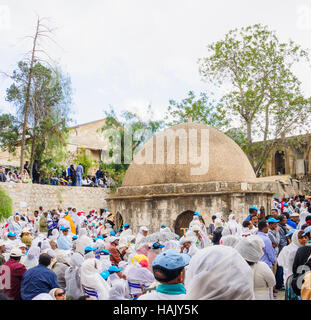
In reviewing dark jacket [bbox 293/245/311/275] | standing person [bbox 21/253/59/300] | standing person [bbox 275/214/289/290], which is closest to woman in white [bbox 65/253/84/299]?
standing person [bbox 21/253/59/300]

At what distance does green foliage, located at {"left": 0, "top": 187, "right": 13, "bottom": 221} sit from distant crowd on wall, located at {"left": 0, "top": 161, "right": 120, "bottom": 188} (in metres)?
1.36

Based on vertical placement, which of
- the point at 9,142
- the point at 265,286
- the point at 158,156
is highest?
the point at 9,142

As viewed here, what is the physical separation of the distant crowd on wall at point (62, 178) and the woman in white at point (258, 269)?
54.3 feet

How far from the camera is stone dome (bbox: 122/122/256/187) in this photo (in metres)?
12.1

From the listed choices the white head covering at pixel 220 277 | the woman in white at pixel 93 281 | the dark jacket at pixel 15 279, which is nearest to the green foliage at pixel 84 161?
the dark jacket at pixel 15 279

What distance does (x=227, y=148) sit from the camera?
12648 mm

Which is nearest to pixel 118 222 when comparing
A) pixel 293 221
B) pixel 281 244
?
pixel 293 221

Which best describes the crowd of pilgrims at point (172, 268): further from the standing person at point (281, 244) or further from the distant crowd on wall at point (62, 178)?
the distant crowd on wall at point (62, 178)

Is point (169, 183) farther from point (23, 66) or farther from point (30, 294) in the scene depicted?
point (23, 66)

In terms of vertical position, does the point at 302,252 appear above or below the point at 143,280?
above

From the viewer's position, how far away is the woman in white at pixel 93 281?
174 inches
